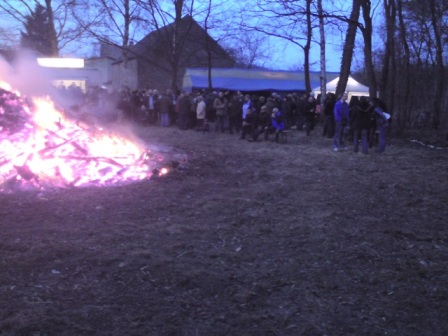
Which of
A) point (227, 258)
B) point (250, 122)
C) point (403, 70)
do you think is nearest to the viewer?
point (227, 258)

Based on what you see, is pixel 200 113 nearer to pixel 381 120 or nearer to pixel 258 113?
pixel 258 113

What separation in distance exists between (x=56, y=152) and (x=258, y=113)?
30.2 feet

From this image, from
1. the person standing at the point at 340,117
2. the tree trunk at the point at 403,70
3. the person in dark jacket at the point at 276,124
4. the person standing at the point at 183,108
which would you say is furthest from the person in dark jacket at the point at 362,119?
the person standing at the point at 183,108

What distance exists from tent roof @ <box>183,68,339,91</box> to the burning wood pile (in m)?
20.9

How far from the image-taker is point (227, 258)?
207 inches

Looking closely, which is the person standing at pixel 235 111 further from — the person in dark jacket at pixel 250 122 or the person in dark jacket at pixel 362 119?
the person in dark jacket at pixel 362 119

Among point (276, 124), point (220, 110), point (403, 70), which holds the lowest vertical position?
point (276, 124)

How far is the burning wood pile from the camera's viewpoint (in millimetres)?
8430

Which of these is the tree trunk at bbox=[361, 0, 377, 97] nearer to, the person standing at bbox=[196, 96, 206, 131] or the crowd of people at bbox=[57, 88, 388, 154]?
the crowd of people at bbox=[57, 88, 388, 154]

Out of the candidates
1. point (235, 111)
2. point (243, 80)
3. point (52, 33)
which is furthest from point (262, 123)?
point (52, 33)

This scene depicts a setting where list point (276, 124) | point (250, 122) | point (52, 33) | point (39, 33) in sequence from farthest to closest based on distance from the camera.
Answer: point (39, 33) < point (52, 33) < point (250, 122) < point (276, 124)

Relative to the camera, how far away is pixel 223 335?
143 inches

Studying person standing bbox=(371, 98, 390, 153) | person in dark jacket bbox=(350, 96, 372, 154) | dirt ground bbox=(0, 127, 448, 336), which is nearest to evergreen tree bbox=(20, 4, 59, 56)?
person in dark jacket bbox=(350, 96, 372, 154)

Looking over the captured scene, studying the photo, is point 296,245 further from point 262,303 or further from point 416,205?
point 416,205
